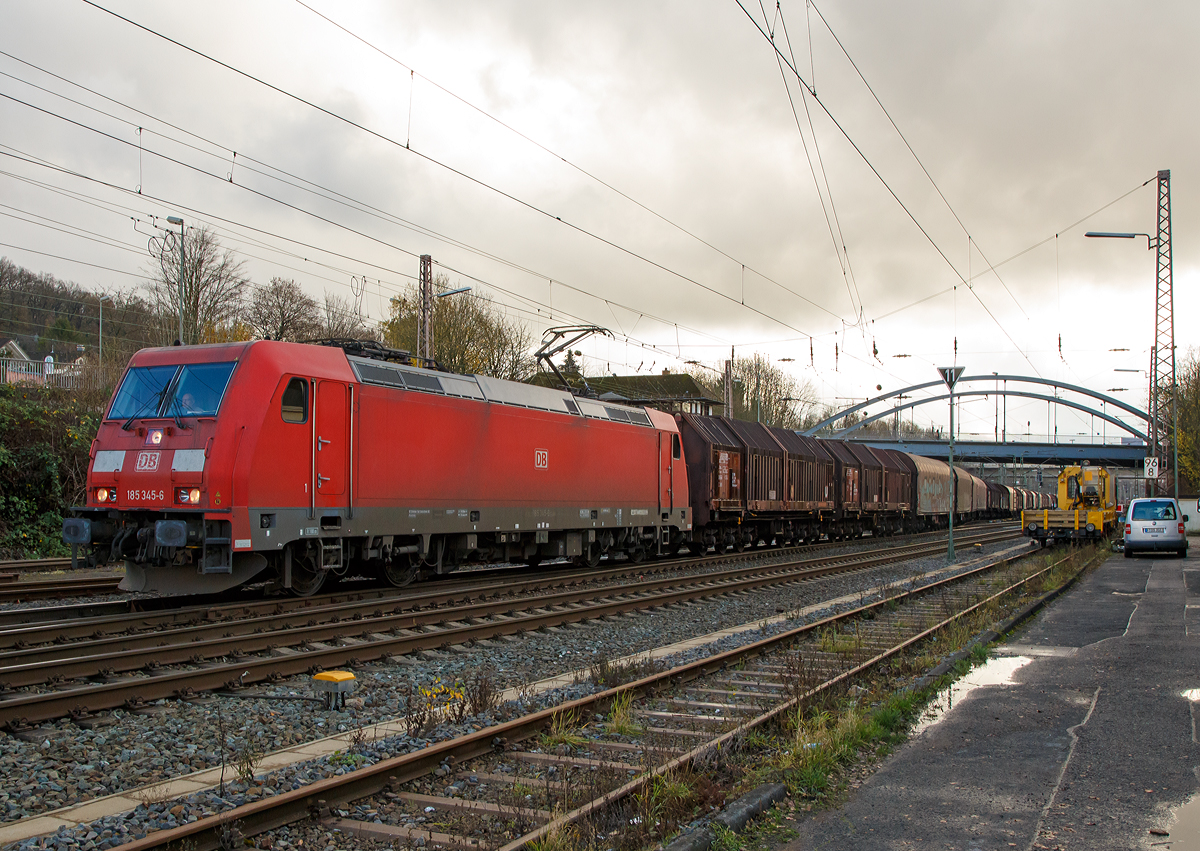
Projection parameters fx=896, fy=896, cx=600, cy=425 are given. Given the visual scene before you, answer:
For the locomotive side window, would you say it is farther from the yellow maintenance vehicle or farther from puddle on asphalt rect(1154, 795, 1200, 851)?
the yellow maintenance vehicle

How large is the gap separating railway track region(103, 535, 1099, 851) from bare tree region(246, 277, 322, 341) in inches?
1557

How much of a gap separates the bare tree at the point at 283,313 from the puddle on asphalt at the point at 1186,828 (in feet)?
141

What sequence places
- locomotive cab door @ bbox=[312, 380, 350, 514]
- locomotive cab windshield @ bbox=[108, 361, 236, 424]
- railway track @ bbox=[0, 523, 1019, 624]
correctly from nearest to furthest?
railway track @ bbox=[0, 523, 1019, 624] → locomotive cab windshield @ bbox=[108, 361, 236, 424] → locomotive cab door @ bbox=[312, 380, 350, 514]

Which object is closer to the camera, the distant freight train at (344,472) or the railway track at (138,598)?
the railway track at (138,598)

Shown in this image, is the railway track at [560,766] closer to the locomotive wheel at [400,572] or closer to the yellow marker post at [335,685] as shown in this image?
the yellow marker post at [335,685]

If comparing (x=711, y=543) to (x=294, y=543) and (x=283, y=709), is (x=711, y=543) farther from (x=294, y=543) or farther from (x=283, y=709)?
(x=283, y=709)

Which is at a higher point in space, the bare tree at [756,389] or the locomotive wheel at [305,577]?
the bare tree at [756,389]

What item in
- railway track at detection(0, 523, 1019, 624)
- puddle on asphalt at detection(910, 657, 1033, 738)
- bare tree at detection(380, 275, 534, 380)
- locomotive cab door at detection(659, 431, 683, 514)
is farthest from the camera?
bare tree at detection(380, 275, 534, 380)

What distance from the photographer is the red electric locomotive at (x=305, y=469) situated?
10961 millimetres

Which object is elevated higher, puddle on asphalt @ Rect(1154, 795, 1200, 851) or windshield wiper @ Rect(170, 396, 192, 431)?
windshield wiper @ Rect(170, 396, 192, 431)

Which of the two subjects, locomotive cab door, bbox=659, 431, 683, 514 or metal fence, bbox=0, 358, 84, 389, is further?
metal fence, bbox=0, 358, 84, 389

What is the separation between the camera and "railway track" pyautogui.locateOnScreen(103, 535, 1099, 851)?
14.8 ft

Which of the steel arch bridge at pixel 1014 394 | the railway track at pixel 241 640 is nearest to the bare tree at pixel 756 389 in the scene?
the steel arch bridge at pixel 1014 394

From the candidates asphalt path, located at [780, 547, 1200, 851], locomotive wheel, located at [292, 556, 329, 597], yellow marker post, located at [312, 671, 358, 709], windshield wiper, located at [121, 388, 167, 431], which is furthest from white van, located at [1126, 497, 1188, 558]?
windshield wiper, located at [121, 388, 167, 431]
